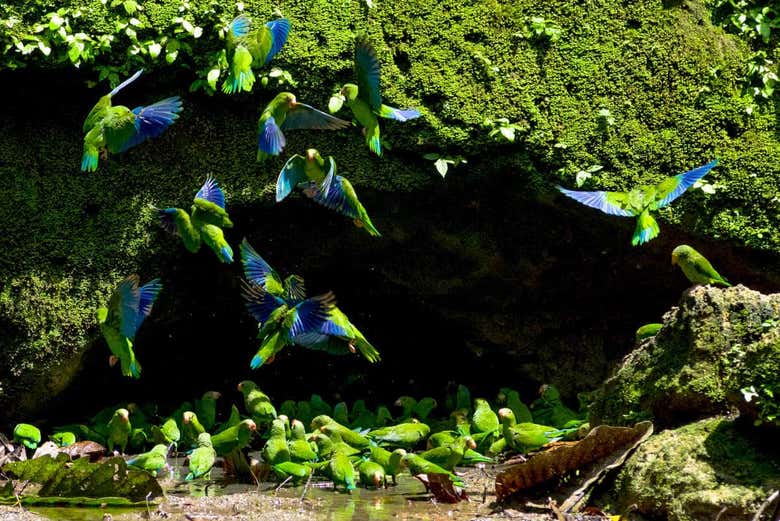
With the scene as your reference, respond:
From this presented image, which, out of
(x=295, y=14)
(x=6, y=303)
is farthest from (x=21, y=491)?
(x=295, y=14)

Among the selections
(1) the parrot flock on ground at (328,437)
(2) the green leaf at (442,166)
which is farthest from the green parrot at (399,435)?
(2) the green leaf at (442,166)

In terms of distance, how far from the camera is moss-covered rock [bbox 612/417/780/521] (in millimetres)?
3758

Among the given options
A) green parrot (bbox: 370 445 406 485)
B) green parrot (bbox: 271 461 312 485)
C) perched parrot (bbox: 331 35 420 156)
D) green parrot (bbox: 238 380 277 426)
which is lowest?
green parrot (bbox: 238 380 277 426)

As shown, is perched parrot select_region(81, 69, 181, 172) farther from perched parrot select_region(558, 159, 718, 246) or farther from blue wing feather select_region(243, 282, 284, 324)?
perched parrot select_region(558, 159, 718, 246)

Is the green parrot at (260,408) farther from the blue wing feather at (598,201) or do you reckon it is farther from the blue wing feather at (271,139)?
the blue wing feather at (598,201)

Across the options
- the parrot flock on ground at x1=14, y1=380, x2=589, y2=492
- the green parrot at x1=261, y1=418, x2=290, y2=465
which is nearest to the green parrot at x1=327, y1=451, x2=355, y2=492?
the parrot flock on ground at x1=14, y1=380, x2=589, y2=492

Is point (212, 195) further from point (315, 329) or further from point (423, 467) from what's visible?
point (423, 467)

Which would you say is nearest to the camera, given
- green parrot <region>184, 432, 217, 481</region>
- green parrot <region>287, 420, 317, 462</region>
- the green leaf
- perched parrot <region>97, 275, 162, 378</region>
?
green parrot <region>184, 432, 217, 481</region>

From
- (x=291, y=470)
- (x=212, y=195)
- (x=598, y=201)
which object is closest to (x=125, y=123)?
(x=212, y=195)

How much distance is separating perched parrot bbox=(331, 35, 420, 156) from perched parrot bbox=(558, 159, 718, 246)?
0.96 meters

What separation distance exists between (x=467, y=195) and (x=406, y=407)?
54.1 inches

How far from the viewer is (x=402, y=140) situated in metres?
5.96

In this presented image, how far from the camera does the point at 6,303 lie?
19.2 ft

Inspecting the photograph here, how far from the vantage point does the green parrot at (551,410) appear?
610cm
